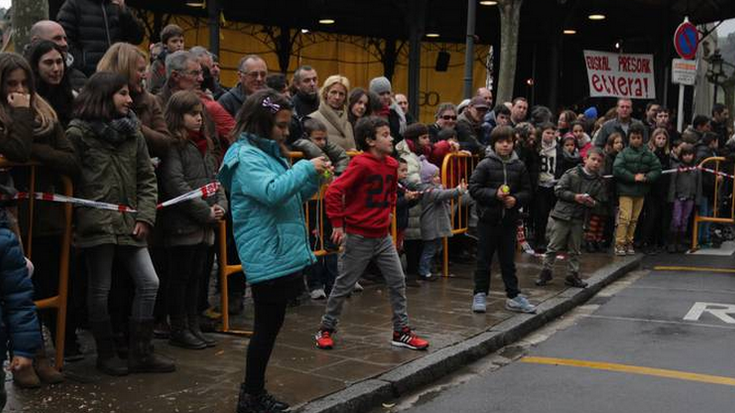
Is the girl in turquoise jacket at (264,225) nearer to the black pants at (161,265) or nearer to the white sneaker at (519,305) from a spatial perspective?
the black pants at (161,265)

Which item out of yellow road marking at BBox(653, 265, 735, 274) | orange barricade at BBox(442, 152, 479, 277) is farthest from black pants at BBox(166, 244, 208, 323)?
yellow road marking at BBox(653, 265, 735, 274)

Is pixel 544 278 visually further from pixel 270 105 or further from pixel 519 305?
pixel 270 105

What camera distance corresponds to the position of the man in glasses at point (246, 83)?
23.6ft

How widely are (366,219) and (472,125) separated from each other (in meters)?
5.31

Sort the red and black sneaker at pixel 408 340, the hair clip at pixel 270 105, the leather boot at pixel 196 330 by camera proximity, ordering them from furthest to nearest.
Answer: the red and black sneaker at pixel 408 340 → the leather boot at pixel 196 330 → the hair clip at pixel 270 105

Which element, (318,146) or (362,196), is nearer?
(362,196)

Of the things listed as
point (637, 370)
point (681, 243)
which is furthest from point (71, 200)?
point (681, 243)

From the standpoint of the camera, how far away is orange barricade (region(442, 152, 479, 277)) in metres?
9.88

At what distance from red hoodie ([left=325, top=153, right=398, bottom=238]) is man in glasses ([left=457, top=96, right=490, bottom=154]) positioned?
4603mm

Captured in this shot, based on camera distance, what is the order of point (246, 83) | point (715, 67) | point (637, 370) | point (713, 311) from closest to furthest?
1. point (637, 370)
2. point (246, 83)
3. point (713, 311)
4. point (715, 67)

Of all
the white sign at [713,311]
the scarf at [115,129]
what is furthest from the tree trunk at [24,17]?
the white sign at [713,311]

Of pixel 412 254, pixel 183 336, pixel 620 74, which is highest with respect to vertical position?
pixel 620 74

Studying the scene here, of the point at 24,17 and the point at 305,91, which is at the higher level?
the point at 24,17

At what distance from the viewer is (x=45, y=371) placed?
509 cm
